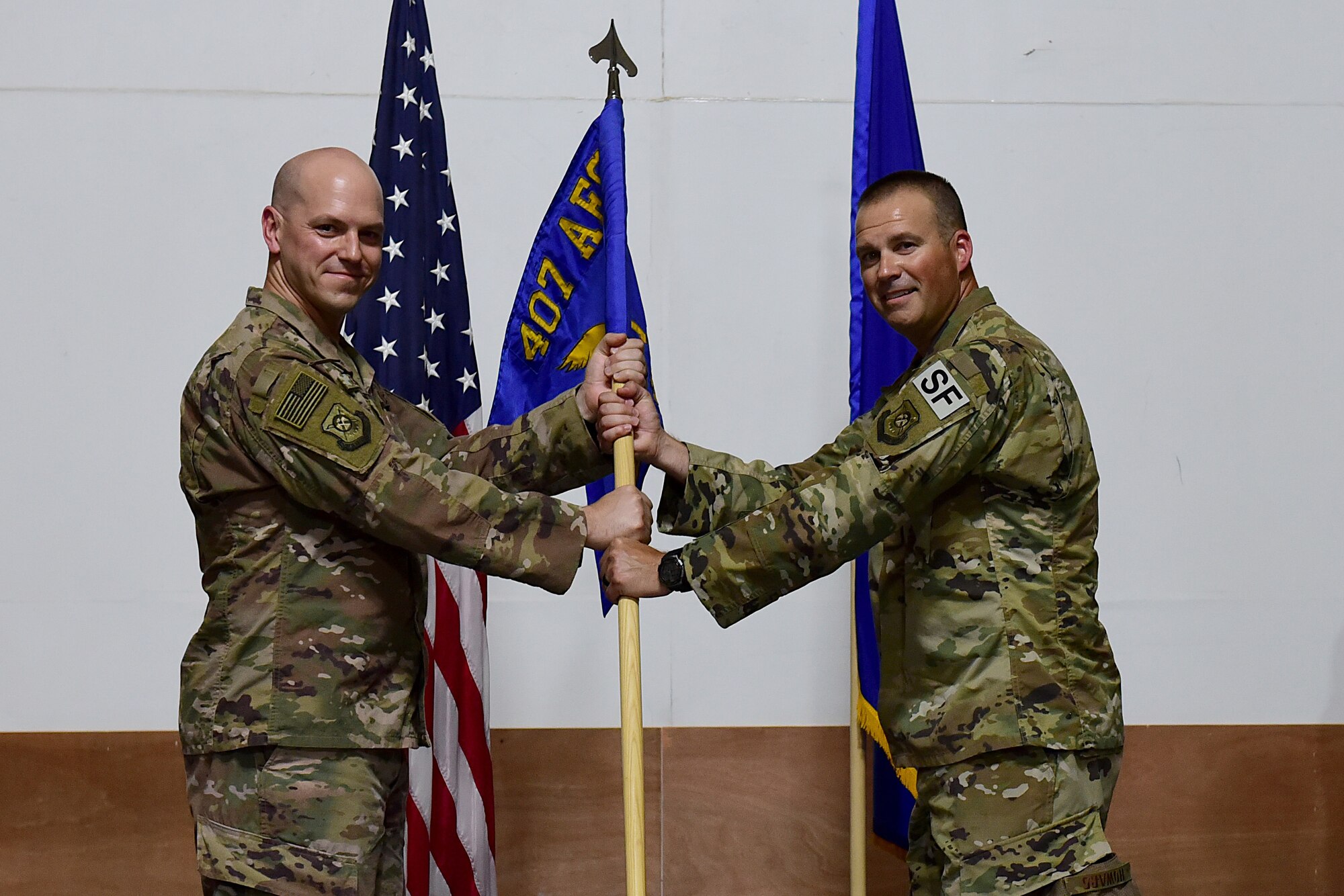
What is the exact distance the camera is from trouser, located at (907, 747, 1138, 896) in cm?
226

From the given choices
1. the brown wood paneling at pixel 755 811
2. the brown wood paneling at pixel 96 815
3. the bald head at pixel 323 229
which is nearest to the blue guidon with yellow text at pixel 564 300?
the bald head at pixel 323 229

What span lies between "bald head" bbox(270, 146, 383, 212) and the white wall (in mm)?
1420

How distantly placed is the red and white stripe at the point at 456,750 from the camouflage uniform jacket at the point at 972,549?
1112 mm

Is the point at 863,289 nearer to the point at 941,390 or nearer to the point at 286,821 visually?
the point at 941,390

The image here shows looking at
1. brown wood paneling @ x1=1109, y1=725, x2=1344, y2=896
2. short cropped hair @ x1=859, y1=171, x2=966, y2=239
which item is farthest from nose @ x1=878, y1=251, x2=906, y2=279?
brown wood paneling @ x1=1109, y1=725, x2=1344, y2=896

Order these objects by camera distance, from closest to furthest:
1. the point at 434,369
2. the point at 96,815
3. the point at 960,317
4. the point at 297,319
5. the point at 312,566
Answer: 1. the point at 312,566
2. the point at 297,319
3. the point at 960,317
4. the point at 434,369
5. the point at 96,815

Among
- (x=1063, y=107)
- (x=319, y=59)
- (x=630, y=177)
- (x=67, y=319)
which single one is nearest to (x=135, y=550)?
(x=67, y=319)

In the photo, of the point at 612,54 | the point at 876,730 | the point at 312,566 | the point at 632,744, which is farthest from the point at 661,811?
the point at 612,54

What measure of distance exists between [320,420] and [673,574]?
0.75 metres

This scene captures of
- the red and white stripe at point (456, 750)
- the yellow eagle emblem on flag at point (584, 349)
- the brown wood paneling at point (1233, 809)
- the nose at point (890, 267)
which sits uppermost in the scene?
the nose at point (890, 267)

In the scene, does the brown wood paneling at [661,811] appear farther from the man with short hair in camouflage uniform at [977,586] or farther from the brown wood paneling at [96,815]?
the man with short hair in camouflage uniform at [977,586]

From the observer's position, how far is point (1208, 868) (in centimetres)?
406

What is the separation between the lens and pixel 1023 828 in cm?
227

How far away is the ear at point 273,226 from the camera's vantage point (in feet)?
8.29
